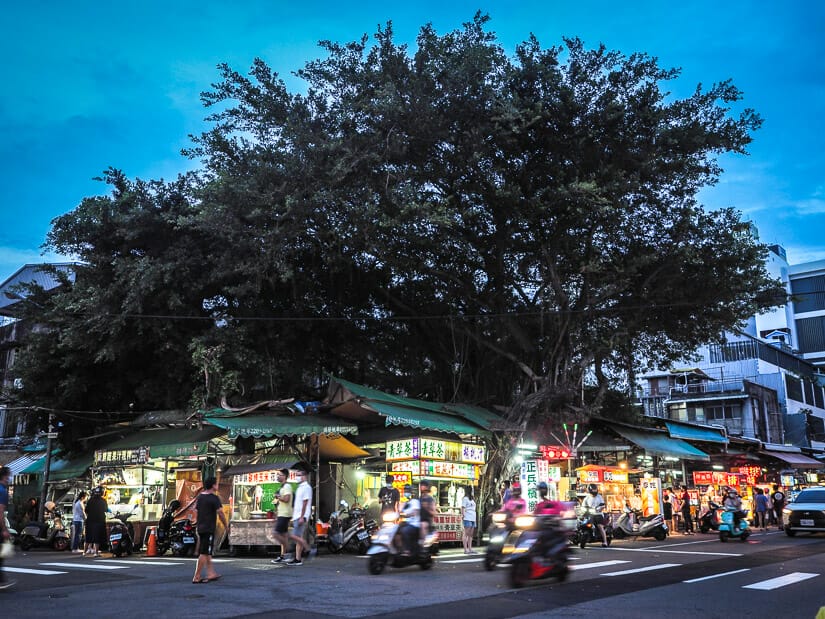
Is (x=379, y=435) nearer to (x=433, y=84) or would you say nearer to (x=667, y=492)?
(x=433, y=84)

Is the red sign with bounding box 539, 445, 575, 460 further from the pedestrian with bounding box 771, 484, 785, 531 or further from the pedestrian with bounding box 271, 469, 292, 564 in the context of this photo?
the pedestrian with bounding box 771, 484, 785, 531

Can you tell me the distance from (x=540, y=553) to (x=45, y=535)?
17104 mm

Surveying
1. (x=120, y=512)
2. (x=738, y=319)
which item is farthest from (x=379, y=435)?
(x=738, y=319)

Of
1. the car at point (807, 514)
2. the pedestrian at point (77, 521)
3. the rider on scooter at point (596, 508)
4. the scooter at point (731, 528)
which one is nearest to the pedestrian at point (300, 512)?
the rider on scooter at point (596, 508)

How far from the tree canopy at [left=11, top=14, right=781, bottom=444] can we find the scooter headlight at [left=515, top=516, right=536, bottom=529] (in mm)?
8186

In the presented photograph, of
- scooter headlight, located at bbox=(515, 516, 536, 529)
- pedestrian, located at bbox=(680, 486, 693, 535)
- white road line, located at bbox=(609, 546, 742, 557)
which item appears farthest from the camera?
pedestrian, located at bbox=(680, 486, 693, 535)

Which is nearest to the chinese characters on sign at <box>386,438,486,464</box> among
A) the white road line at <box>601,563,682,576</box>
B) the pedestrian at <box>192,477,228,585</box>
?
the white road line at <box>601,563,682,576</box>

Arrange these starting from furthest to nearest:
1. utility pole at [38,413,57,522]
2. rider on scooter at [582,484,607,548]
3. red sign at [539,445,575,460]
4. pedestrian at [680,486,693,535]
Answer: pedestrian at [680,486,693,535] < utility pole at [38,413,57,522] < red sign at [539,445,575,460] < rider on scooter at [582,484,607,548]

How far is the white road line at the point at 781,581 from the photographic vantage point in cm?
948

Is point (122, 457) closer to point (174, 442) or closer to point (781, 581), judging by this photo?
point (174, 442)

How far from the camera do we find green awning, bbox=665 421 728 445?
26.3 meters

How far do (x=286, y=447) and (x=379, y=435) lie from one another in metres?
2.53

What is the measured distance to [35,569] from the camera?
12.4 metres

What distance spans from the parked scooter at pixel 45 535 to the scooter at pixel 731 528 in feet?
62.3
